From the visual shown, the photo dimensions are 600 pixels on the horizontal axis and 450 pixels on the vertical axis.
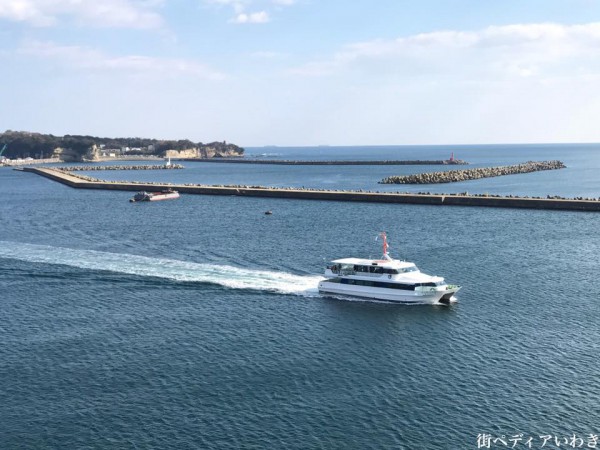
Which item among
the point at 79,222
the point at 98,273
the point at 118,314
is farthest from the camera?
the point at 79,222

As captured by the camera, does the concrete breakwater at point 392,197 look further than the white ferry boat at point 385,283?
Yes

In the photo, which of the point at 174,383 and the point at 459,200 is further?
the point at 459,200

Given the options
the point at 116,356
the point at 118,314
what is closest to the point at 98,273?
the point at 118,314

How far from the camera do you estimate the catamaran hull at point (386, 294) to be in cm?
5494

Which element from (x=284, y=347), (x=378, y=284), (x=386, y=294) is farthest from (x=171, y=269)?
(x=284, y=347)

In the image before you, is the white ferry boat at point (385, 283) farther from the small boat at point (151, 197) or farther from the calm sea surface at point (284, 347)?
the small boat at point (151, 197)

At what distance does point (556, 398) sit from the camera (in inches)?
1431

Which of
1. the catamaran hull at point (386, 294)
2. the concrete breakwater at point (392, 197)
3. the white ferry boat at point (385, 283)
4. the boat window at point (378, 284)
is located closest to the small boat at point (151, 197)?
the concrete breakwater at point (392, 197)

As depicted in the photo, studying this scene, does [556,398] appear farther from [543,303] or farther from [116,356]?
[116,356]

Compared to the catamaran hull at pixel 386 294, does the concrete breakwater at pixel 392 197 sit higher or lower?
higher

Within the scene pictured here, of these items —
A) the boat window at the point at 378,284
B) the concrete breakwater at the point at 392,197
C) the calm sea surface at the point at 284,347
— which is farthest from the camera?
the concrete breakwater at the point at 392,197

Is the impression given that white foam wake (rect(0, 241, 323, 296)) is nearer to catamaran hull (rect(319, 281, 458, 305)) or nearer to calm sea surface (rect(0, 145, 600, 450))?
calm sea surface (rect(0, 145, 600, 450))

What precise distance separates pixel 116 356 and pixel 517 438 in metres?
26.0

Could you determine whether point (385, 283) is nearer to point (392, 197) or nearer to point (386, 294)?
point (386, 294)
